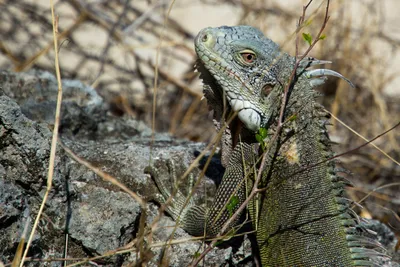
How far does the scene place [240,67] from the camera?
3879mm

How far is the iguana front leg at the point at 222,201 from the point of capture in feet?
12.6

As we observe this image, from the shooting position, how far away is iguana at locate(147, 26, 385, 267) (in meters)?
3.78

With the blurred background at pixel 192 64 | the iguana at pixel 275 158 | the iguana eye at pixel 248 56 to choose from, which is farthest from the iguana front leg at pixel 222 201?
the blurred background at pixel 192 64

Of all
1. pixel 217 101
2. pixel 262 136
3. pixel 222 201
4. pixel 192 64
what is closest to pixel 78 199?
pixel 222 201

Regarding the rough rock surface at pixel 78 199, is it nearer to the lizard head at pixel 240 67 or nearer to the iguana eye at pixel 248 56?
the lizard head at pixel 240 67

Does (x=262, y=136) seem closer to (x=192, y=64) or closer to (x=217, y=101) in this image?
(x=217, y=101)

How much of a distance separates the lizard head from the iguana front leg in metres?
0.23

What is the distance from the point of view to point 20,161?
3615 millimetres

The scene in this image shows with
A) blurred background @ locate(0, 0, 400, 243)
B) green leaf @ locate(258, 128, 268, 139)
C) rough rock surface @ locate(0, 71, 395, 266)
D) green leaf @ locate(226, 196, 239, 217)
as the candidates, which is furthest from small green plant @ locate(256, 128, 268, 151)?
blurred background @ locate(0, 0, 400, 243)

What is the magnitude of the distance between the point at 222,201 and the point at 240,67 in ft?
2.73

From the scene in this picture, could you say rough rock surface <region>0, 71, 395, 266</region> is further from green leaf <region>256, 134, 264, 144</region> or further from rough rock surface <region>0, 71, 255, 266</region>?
green leaf <region>256, 134, 264, 144</region>

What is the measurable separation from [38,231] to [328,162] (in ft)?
5.81

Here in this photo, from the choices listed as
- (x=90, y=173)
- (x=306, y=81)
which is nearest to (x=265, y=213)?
(x=306, y=81)

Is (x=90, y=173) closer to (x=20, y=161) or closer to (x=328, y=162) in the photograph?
(x=20, y=161)
